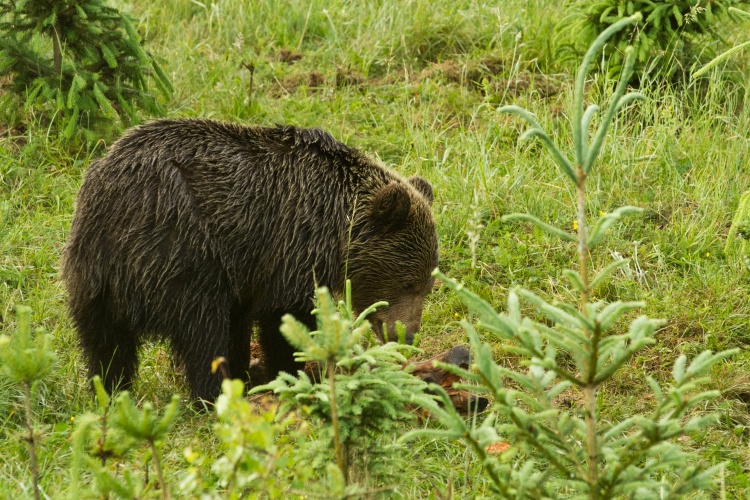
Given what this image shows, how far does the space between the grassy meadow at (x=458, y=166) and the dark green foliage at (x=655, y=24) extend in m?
0.24

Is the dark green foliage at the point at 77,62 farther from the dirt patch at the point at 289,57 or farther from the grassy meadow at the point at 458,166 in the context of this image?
the dirt patch at the point at 289,57

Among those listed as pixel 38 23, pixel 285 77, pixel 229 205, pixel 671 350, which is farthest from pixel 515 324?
pixel 285 77

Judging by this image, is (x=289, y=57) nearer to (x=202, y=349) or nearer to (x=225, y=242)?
(x=225, y=242)

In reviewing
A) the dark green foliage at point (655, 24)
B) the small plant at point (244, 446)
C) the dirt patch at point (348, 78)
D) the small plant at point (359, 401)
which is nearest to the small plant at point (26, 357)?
the small plant at point (244, 446)

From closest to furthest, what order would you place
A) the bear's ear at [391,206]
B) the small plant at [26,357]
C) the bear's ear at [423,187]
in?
the small plant at [26,357] → the bear's ear at [391,206] → the bear's ear at [423,187]

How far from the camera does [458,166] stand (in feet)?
25.3

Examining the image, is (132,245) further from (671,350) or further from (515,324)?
(671,350)

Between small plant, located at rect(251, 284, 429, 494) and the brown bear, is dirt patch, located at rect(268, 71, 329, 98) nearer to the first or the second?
the brown bear

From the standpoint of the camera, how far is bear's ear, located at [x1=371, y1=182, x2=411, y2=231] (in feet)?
18.0

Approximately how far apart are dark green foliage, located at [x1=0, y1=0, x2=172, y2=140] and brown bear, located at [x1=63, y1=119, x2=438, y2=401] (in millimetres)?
2240

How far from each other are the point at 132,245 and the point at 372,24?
17.1ft

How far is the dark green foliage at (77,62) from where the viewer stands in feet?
23.7

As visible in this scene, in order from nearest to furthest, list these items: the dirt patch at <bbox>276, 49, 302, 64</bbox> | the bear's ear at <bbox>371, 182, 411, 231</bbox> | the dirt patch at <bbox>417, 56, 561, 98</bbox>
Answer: the bear's ear at <bbox>371, 182, 411, 231</bbox> < the dirt patch at <bbox>417, 56, 561, 98</bbox> < the dirt patch at <bbox>276, 49, 302, 64</bbox>

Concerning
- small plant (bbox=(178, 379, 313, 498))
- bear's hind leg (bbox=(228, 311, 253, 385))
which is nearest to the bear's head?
bear's hind leg (bbox=(228, 311, 253, 385))
